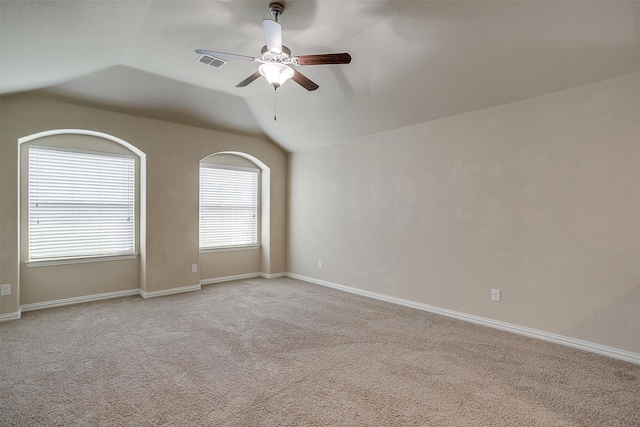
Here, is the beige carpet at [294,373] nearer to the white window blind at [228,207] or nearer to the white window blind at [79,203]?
the white window blind at [79,203]

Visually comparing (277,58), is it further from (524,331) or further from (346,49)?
(524,331)

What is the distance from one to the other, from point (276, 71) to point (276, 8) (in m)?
0.52

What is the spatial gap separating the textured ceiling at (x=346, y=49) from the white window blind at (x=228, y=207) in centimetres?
152

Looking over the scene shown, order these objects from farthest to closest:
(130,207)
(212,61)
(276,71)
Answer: (130,207)
(212,61)
(276,71)

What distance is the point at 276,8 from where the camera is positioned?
2705 mm

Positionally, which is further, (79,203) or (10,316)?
(79,203)

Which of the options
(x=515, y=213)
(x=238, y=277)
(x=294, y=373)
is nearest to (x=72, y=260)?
(x=238, y=277)

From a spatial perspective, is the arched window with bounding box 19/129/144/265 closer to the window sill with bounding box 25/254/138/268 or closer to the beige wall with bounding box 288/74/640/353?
the window sill with bounding box 25/254/138/268

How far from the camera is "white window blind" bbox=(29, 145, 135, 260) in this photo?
165 inches

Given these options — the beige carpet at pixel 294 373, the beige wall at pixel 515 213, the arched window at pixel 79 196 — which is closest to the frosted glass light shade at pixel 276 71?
the beige wall at pixel 515 213

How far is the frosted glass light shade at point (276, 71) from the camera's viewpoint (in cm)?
268

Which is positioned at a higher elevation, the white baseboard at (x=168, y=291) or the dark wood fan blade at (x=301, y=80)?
the dark wood fan blade at (x=301, y=80)

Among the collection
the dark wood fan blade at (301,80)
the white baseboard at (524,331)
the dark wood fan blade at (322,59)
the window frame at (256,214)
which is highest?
the dark wood fan blade at (322,59)

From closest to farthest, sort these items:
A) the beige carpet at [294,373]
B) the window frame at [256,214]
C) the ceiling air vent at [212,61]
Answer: the beige carpet at [294,373], the ceiling air vent at [212,61], the window frame at [256,214]
